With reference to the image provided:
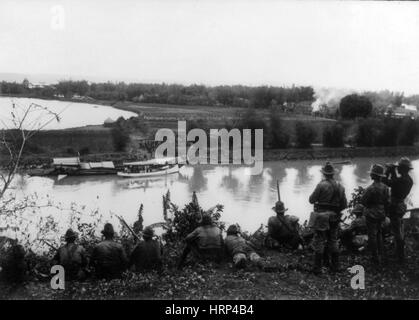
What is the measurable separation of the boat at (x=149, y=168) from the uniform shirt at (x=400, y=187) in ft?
64.9

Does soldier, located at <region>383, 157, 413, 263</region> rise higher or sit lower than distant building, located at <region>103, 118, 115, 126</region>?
lower

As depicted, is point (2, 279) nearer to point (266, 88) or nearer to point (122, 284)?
point (122, 284)

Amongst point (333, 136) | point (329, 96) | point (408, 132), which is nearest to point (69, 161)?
point (333, 136)

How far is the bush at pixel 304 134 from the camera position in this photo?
37834 millimetres

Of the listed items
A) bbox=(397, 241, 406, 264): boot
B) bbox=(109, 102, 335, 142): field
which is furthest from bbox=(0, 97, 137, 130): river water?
bbox=(397, 241, 406, 264): boot

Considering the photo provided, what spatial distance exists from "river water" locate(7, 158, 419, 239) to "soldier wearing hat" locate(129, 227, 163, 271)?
7906mm

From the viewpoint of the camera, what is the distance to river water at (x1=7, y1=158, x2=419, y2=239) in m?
17.9

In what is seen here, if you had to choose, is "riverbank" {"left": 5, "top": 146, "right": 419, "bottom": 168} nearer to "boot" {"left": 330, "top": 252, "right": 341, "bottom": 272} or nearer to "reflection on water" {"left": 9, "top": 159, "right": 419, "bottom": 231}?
"reflection on water" {"left": 9, "top": 159, "right": 419, "bottom": 231}

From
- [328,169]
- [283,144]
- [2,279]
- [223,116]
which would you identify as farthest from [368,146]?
[2,279]

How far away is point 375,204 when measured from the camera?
21.5 feet

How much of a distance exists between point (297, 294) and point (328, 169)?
2.02 m

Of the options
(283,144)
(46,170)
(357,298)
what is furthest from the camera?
(283,144)

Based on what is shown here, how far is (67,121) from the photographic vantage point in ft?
55.0

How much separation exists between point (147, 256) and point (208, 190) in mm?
17571
